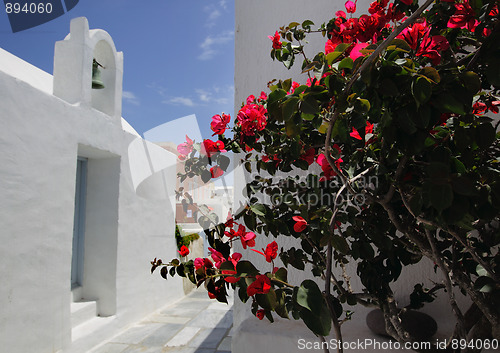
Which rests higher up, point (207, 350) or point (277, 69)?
point (277, 69)

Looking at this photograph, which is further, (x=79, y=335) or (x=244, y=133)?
(x=79, y=335)

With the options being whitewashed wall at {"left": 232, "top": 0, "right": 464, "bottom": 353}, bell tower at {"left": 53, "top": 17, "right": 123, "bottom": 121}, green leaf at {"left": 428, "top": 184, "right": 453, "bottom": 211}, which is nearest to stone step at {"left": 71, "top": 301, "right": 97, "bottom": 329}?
bell tower at {"left": 53, "top": 17, "right": 123, "bottom": 121}

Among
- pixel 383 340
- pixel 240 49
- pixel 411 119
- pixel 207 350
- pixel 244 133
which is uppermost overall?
pixel 240 49

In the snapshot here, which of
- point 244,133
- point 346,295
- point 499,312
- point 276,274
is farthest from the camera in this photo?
point 244,133

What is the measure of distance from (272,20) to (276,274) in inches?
64.1

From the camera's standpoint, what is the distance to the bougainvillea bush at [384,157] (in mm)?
604

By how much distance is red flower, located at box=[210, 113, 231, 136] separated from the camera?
131cm

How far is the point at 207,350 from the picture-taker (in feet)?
12.0

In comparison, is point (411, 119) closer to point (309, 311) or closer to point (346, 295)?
point (309, 311)

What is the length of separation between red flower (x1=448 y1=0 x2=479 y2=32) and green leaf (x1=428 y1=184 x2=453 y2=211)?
511mm

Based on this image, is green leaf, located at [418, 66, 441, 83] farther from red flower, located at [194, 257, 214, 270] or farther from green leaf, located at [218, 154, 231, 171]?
green leaf, located at [218, 154, 231, 171]

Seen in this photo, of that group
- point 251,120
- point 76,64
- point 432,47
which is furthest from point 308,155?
point 76,64

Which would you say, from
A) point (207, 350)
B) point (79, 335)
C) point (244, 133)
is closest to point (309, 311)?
point (244, 133)

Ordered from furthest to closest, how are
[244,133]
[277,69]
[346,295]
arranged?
[277,69] < [244,133] < [346,295]
